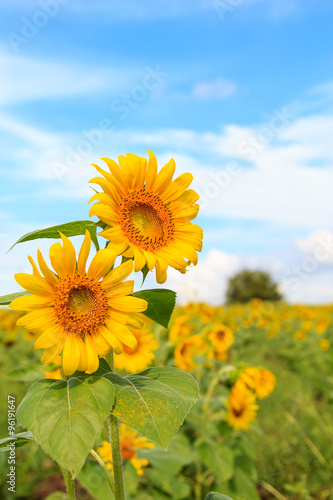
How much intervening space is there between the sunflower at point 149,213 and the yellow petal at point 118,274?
15mm

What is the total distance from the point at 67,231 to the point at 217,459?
6.53 ft

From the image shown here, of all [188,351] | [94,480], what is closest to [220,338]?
[188,351]

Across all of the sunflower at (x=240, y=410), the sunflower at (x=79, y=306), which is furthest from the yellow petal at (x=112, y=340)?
the sunflower at (x=240, y=410)

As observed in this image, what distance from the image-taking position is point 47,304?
983 mm

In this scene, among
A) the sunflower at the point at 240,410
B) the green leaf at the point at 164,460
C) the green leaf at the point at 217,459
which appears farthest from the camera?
the sunflower at the point at 240,410

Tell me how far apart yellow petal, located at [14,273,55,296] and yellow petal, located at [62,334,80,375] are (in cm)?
11

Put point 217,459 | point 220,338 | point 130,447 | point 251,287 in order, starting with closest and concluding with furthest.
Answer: point 130,447 < point 217,459 < point 220,338 < point 251,287

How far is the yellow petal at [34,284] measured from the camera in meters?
0.95

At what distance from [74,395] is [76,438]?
86mm

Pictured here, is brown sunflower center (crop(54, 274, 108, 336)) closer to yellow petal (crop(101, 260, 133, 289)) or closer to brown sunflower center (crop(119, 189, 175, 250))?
yellow petal (crop(101, 260, 133, 289))

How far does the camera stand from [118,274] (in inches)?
38.4

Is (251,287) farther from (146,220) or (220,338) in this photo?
(146,220)

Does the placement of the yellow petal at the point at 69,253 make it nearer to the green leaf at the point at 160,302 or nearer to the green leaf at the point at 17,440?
the green leaf at the point at 160,302

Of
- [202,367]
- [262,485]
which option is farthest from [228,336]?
[262,485]
